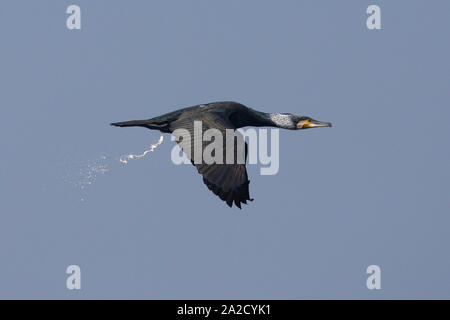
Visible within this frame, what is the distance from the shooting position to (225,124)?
769 inches

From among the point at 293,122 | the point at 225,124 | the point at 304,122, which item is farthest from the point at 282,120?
the point at 225,124

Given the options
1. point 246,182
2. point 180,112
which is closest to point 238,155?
point 246,182

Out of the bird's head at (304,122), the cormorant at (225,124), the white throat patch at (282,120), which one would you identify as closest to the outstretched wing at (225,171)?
the cormorant at (225,124)

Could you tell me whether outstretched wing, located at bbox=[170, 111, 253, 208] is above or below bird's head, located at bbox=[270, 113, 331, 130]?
below

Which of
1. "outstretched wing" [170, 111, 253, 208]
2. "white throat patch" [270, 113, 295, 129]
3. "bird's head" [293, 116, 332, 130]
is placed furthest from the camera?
"bird's head" [293, 116, 332, 130]

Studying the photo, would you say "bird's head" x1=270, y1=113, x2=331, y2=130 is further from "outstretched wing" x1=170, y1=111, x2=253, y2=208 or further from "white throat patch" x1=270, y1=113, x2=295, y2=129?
"outstretched wing" x1=170, y1=111, x2=253, y2=208

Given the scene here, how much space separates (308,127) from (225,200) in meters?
5.62

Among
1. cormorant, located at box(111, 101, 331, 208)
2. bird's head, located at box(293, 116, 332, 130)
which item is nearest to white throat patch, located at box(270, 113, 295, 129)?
cormorant, located at box(111, 101, 331, 208)

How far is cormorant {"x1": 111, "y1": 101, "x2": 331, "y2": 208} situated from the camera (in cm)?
1792

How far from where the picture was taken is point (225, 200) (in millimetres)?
17969

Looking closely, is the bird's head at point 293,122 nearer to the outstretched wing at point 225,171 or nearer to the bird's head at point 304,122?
the bird's head at point 304,122

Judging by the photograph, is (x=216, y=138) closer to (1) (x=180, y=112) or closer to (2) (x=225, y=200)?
(2) (x=225, y=200)
